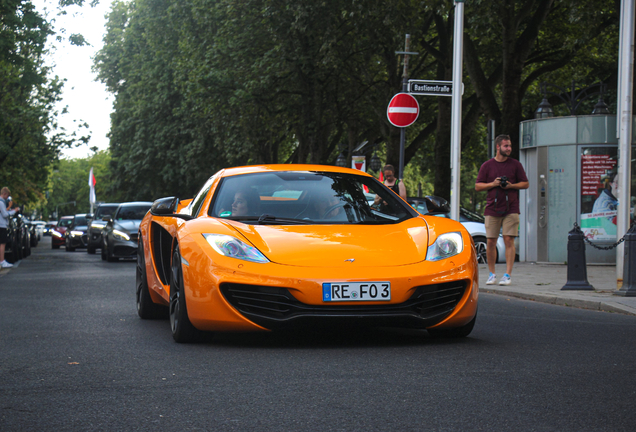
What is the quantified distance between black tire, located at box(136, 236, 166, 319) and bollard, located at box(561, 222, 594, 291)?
5.40 meters

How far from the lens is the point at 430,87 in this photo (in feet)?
51.2

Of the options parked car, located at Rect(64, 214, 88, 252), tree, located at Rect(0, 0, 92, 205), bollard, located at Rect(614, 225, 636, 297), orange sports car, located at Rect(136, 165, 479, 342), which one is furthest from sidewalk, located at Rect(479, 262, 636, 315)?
parked car, located at Rect(64, 214, 88, 252)

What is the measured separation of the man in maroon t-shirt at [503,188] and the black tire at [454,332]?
553 cm

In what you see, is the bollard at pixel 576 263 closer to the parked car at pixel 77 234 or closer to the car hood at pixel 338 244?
the car hood at pixel 338 244

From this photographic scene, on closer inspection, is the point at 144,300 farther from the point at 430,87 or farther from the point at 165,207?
the point at 430,87

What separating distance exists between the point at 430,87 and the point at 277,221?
948cm

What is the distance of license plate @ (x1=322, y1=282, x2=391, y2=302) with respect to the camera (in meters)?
5.92

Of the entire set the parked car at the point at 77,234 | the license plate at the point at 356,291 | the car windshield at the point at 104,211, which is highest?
the car windshield at the point at 104,211

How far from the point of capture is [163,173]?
1731 inches

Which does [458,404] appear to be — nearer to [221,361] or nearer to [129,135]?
[221,361]

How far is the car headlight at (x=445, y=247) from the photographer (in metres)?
6.26

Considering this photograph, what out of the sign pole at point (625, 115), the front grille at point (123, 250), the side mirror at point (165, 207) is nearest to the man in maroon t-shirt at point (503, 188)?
the sign pole at point (625, 115)

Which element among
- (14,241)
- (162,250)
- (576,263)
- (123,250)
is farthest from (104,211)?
(162,250)

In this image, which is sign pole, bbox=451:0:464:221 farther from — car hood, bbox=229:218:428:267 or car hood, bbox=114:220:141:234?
car hood, bbox=114:220:141:234
